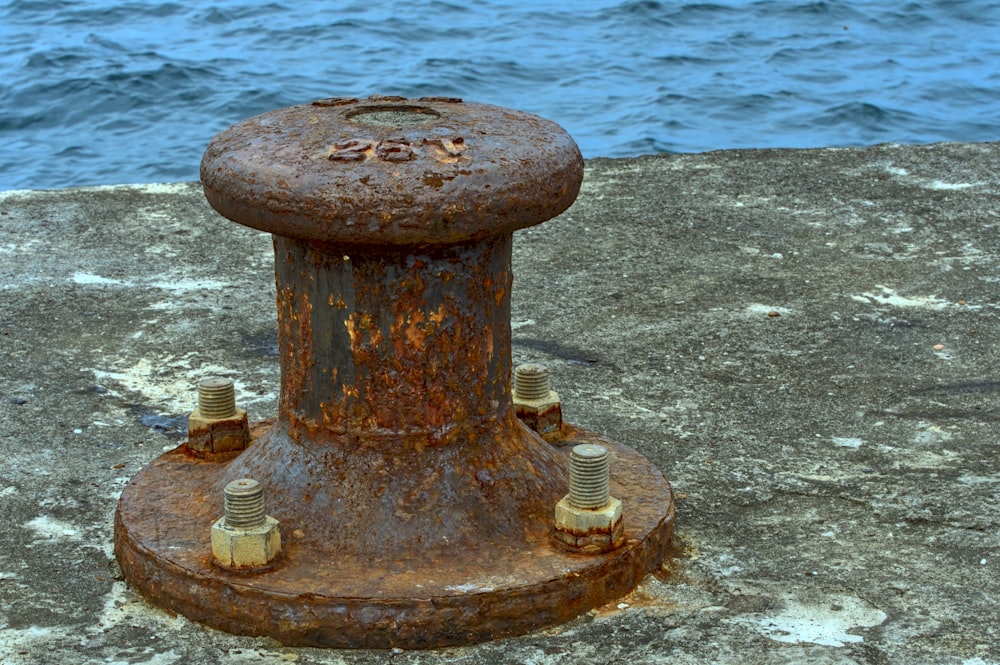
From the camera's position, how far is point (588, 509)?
2965 mm

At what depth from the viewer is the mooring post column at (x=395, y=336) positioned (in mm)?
2889

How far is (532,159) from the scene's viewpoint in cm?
288

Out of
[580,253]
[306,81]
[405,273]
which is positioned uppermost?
[405,273]

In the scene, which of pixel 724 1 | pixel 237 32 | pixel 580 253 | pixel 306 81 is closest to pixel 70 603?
pixel 580 253

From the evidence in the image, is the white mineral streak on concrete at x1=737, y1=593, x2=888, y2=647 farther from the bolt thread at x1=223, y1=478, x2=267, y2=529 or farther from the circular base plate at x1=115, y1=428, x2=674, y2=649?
the bolt thread at x1=223, y1=478, x2=267, y2=529

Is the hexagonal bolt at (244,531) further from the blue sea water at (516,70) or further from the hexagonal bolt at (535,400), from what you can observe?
the blue sea water at (516,70)

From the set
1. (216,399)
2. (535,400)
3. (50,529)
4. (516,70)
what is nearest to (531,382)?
(535,400)

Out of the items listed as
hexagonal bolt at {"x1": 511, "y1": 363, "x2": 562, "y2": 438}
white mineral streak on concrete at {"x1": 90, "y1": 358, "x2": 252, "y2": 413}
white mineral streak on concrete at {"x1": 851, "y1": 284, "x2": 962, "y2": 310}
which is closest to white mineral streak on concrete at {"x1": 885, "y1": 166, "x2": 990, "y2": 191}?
white mineral streak on concrete at {"x1": 851, "y1": 284, "x2": 962, "y2": 310}

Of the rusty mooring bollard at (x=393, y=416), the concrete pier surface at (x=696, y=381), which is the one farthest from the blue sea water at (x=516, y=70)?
the rusty mooring bollard at (x=393, y=416)

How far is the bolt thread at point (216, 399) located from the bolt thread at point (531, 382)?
66 cm

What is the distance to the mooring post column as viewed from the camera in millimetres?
2889

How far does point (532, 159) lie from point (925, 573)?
1.18 m

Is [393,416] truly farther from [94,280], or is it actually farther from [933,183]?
[933,183]

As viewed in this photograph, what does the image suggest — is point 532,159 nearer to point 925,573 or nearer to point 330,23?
point 925,573
